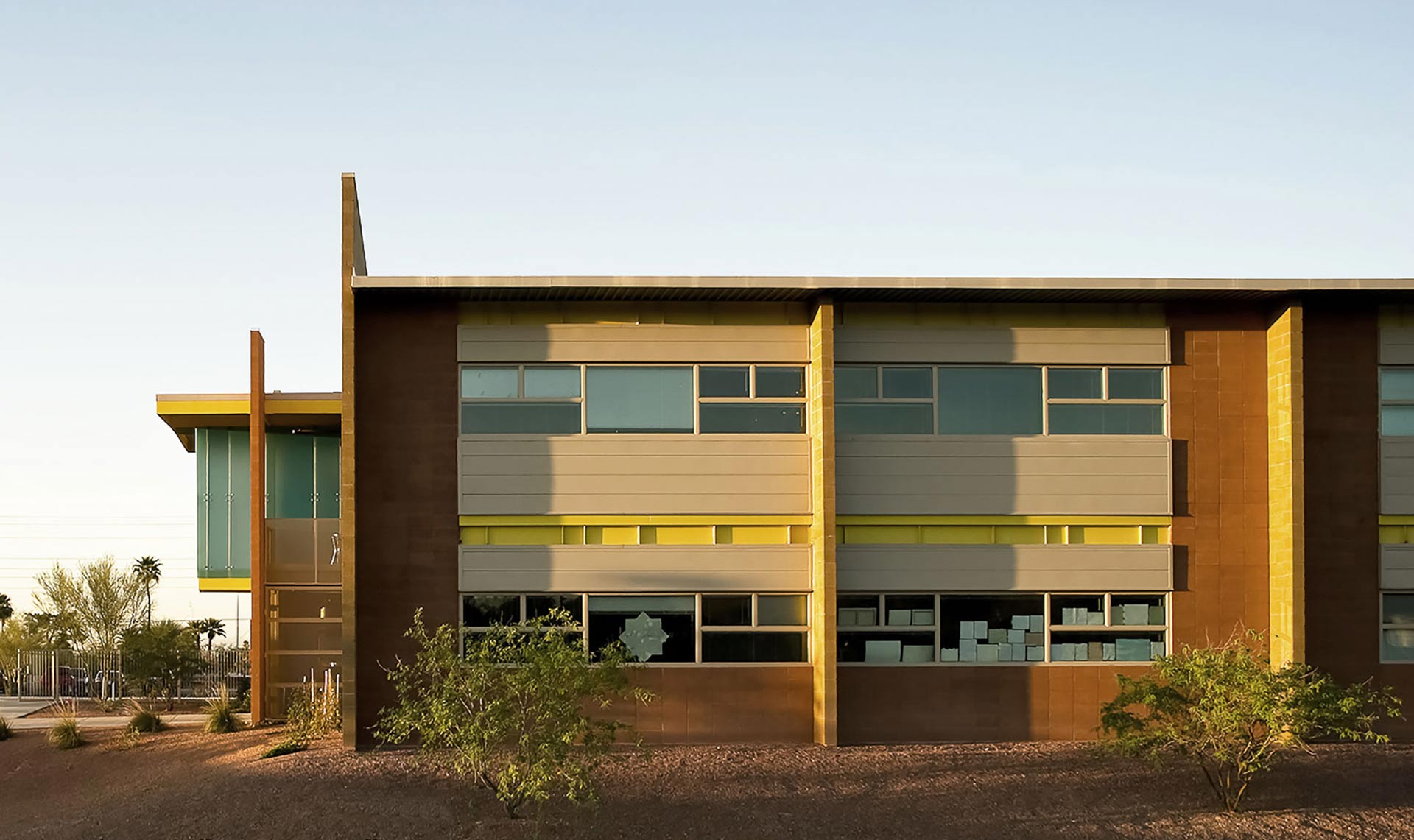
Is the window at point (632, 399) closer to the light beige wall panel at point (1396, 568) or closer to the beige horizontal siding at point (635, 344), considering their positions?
the beige horizontal siding at point (635, 344)

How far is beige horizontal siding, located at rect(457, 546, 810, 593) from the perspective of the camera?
67.4 feet

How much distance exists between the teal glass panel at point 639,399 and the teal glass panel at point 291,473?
24.8ft

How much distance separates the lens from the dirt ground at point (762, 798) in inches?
651

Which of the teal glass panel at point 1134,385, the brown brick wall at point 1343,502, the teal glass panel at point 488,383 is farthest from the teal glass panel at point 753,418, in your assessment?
the brown brick wall at point 1343,502

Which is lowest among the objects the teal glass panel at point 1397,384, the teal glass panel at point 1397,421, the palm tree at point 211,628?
the palm tree at point 211,628

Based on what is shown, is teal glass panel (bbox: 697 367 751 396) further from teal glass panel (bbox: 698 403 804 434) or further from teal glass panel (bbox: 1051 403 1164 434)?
teal glass panel (bbox: 1051 403 1164 434)

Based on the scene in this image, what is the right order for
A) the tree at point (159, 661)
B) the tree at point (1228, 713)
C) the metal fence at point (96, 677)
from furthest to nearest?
the metal fence at point (96, 677) < the tree at point (159, 661) < the tree at point (1228, 713)

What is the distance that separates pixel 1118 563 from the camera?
2116cm

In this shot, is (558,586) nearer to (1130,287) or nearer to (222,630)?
(1130,287)

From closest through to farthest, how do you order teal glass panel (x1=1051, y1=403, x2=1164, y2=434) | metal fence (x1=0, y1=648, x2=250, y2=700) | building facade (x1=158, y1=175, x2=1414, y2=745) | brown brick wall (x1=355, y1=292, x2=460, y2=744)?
brown brick wall (x1=355, y1=292, x2=460, y2=744) → building facade (x1=158, y1=175, x2=1414, y2=745) → teal glass panel (x1=1051, y1=403, x2=1164, y2=434) → metal fence (x1=0, y1=648, x2=250, y2=700)

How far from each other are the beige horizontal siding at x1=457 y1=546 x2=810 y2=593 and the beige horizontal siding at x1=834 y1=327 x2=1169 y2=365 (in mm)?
3416

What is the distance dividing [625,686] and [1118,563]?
8.36 meters

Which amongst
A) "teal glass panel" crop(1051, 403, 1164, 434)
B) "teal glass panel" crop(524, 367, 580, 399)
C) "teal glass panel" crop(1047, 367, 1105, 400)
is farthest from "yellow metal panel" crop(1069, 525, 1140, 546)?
"teal glass panel" crop(524, 367, 580, 399)

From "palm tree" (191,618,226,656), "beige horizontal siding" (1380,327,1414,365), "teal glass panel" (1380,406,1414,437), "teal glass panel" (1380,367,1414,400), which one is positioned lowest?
"palm tree" (191,618,226,656)
